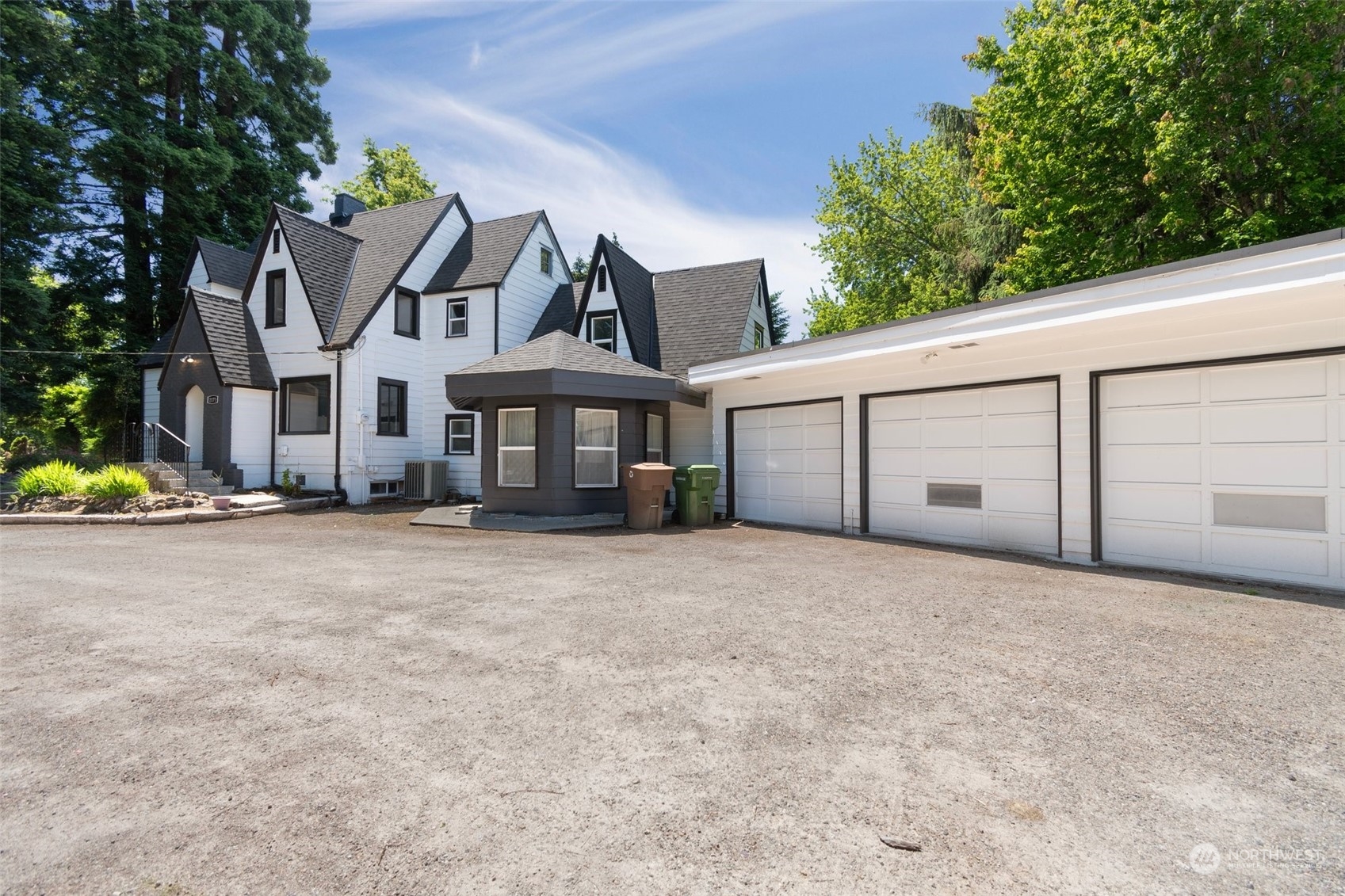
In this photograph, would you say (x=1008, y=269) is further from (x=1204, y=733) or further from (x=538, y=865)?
(x=538, y=865)

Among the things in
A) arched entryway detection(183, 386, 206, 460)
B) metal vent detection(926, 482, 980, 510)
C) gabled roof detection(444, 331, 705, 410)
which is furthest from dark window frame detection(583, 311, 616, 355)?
arched entryway detection(183, 386, 206, 460)

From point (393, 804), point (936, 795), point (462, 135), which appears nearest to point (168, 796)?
point (393, 804)

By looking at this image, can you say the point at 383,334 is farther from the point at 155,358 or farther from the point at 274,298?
the point at 155,358

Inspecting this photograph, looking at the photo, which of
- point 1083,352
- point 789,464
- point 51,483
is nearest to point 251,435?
point 51,483

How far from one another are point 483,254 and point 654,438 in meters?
8.67

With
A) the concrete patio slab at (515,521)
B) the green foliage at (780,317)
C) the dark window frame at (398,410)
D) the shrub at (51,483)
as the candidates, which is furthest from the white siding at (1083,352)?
the green foliage at (780,317)

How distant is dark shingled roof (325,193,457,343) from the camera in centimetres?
1541

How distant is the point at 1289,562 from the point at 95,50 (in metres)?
32.2

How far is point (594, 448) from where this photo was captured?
11812 mm

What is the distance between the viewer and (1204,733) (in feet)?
9.53

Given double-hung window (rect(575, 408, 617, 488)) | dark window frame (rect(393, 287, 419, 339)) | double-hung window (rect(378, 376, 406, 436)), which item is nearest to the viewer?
double-hung window (rect(575, 408, 617, 488))

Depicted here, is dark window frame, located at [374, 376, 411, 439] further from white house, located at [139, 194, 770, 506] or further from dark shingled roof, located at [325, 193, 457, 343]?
dark shingled roof, located at [325, 193, 457, 343]

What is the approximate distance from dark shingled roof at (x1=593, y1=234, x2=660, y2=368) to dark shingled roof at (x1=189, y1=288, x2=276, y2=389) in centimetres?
942

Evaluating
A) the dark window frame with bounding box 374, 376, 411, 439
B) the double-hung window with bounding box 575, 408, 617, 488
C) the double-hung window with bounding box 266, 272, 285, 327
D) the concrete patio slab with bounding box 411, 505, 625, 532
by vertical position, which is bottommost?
the concrete patio slab with bounding box 411, 505, 625, 532
